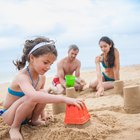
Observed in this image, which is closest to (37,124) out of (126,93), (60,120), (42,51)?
(60,120)

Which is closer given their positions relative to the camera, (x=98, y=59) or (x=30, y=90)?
(x=30, y=90)

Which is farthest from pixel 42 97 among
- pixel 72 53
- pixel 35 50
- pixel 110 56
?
pixel 72 53

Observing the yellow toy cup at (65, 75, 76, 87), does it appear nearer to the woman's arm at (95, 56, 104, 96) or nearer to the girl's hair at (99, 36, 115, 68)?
the woman's arm at (95, 56, 104, 96)

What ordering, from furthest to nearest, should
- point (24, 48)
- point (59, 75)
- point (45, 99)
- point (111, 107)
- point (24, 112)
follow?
point (59, 75) → point (111, 107) → point (24, 48) → point (24, 112) → point (45, 99)

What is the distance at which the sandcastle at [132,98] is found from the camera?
3.58 meters

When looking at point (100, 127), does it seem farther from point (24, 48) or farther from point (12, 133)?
point (24, 48)

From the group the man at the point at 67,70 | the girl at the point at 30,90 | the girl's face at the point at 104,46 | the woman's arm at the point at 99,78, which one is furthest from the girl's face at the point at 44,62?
the man at the point at 67,70

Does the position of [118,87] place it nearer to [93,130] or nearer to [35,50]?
[93,130]

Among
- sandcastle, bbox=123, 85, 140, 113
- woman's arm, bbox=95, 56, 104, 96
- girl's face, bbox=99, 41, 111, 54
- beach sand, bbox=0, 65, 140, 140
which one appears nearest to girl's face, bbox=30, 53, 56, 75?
beach sand, bbox=0, 65, 140, 140

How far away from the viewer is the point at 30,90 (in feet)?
8.75

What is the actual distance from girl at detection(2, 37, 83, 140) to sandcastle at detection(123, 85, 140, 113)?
1.06 meters

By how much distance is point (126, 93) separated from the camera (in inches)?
141

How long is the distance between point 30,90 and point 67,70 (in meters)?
4.19

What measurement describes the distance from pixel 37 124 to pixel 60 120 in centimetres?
26
